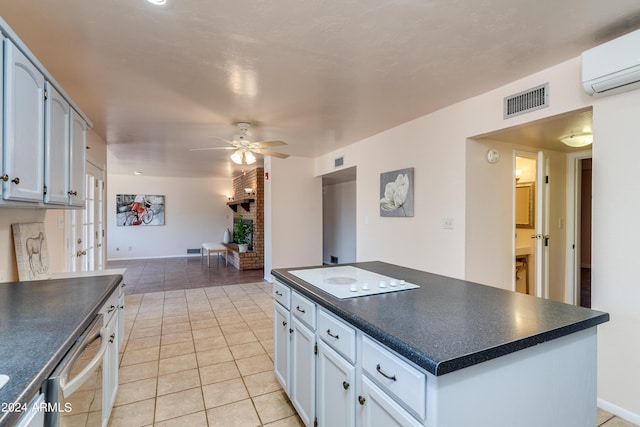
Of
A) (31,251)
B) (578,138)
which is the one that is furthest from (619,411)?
(31,251)

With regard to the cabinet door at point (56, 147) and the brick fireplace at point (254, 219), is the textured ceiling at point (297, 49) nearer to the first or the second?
the cabinet door at point (56, 147)

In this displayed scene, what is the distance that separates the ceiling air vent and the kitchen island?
1.61m

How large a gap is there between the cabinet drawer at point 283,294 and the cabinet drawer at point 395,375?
0.83m

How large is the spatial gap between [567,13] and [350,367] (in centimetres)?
215

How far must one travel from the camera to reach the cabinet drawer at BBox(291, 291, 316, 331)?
5.38ft

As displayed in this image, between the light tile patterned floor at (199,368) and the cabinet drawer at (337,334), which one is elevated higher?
the cabinet drawer at (337,334)

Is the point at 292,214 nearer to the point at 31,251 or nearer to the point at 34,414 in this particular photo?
the point at 31,251

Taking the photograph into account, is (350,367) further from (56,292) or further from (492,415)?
(56,292)

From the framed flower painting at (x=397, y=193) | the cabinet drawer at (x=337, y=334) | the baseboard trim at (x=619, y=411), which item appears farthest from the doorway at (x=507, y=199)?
the cabinet drawer at (x=337, y=334)

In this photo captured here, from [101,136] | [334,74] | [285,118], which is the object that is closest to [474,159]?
[334,74]

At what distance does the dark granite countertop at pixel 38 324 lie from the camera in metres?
0.83

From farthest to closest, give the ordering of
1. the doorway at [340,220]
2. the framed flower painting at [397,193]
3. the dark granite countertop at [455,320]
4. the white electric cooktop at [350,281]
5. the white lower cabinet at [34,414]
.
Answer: the doorway at [340,220], the framed flower painting at [397,193], the white electric cooktop at [350,281], the dark granite countertop at [455,320], the white lower cabinet at [34,414]

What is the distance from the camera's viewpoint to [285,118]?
11.4ft

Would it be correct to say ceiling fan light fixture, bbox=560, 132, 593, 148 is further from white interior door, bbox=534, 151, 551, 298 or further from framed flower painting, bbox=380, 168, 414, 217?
framed flower painting, bbox=380, 168, 414, 217
